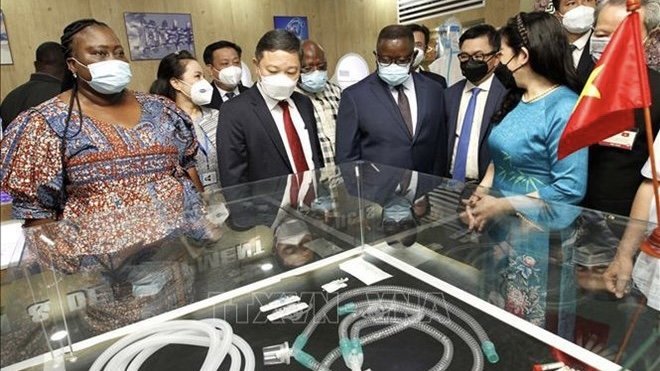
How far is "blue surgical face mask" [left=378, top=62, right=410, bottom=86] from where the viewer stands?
210 cm

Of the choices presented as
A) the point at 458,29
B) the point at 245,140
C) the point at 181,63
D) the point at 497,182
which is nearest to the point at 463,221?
the point at 497,182

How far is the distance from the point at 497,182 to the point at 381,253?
0.55m

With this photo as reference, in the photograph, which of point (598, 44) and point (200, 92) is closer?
point (598, 44)

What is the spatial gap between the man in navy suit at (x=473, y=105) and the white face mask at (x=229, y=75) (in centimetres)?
129

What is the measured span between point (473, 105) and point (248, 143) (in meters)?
1.11

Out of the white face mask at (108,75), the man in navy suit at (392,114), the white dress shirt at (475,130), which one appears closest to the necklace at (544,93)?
the white dress shirt at (475,130)

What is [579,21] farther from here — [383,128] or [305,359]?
[305,359]

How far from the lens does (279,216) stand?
1.41 meters

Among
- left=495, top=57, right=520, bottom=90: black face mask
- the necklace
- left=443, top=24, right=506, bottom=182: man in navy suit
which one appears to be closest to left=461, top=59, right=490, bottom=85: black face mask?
left=443, top=24, right=506, bottom=182: man in navy suit

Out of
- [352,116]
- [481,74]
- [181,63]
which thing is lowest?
[352,116]

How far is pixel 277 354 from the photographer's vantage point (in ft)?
3.00

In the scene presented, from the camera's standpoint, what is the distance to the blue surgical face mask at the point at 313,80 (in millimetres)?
2445

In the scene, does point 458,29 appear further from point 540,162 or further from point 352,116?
point 540,162

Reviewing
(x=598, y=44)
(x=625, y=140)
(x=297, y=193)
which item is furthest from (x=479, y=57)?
(x=297, y=193)
